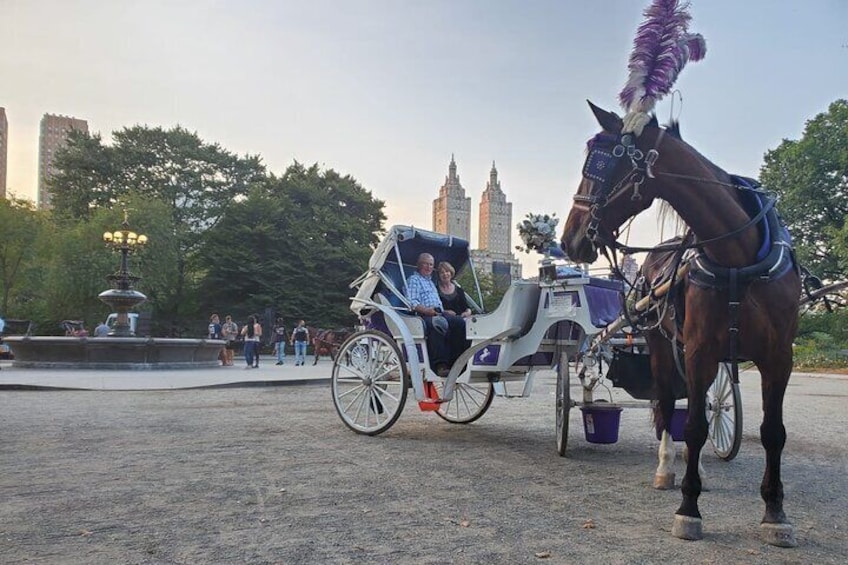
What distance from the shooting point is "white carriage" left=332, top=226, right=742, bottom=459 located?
6.09 metres

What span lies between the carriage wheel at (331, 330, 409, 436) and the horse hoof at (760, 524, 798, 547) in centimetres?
387

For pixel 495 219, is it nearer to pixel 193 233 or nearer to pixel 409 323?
pixel 193 233

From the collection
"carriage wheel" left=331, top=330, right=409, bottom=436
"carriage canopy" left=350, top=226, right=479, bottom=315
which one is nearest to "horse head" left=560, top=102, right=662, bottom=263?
"carriage wheel" left=331, top=330, right=409, bottom=436

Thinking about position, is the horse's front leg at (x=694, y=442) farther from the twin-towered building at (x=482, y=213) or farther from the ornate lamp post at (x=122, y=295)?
the twin-towered building at (x=482, y=213)

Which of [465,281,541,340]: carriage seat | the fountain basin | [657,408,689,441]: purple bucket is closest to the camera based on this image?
[657,408,689,441]: purple bucket

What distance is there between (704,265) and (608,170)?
785 millimetres

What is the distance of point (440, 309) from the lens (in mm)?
7836

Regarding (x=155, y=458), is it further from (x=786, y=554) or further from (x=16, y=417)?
(x=786, y=554)

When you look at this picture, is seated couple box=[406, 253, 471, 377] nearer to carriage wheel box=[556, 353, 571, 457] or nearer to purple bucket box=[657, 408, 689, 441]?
carriage wheel box=[556, 353, 571, 457]

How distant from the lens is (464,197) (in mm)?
140250

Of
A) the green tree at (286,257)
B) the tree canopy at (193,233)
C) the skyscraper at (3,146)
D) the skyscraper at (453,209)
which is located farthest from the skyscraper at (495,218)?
the green tree at (286,257)

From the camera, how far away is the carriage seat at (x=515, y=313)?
21.6ft

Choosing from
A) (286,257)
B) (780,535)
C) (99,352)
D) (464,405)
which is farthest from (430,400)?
(286,257)

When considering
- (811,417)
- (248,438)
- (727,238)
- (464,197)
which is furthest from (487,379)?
(464,197)
